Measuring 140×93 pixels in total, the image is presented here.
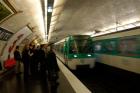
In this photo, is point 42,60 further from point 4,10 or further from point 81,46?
point 81,46

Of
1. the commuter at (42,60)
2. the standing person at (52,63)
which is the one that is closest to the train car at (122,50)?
the standing person at (52,63)

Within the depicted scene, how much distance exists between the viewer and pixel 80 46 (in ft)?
58.4

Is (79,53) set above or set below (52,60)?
above

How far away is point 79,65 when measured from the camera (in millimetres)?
16938

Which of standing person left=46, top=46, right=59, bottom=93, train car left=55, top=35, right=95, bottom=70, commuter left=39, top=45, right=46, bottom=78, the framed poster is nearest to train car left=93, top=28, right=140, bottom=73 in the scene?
train car left=55, top=35, right=95, bottom=70

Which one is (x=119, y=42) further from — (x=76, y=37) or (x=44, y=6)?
(x=44, y=6)

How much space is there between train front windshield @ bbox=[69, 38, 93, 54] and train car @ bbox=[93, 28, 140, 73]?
4.45 ft

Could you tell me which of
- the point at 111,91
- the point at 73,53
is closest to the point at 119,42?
the point at 73,53

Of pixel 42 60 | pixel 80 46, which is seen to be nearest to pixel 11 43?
pixel 80 46

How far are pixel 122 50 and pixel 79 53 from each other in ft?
12.0

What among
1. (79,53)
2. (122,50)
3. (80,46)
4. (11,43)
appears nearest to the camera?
(122,50)

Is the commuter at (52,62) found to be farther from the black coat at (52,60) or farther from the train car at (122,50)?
the train car at (122,50)

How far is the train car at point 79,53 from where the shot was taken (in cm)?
1706

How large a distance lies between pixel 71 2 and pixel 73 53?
4660 millimetres
